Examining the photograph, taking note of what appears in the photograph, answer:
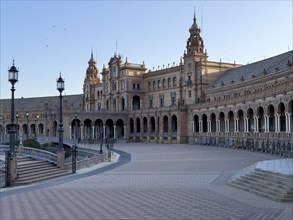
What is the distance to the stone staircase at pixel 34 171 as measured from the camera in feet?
81.1

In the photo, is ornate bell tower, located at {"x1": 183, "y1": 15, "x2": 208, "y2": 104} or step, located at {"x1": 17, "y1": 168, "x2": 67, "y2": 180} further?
ornate bell tower, located at {"x1": 183, "y1": 15, "x2": 208, "y2": 104}

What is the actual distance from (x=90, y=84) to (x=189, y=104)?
41.8 metres

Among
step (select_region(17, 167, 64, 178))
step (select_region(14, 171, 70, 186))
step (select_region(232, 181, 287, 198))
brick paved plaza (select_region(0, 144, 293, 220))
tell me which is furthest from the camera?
step (select_region(17, 167, 64, 178))

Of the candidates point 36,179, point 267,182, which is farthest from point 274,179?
point 36,179

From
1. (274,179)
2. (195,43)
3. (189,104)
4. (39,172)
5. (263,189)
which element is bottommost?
(263,189)

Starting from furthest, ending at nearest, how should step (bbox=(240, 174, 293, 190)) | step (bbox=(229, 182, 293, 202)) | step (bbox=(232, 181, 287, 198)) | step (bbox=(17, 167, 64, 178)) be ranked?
step (bbox=(17, 167, 64, 178)) < step (bbox=(240, 174, 293, 190)) < step (bbox=(232, 181, 287, 198)) < step (bbox=(229, 182, 293, 202))

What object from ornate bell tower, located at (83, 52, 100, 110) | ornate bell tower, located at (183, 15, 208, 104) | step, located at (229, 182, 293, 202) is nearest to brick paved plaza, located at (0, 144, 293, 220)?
step, located at (229, 182, 293, 202)

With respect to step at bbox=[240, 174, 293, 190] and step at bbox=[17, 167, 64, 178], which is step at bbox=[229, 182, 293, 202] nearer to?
step at bbox=[240, 174, 293, 190]

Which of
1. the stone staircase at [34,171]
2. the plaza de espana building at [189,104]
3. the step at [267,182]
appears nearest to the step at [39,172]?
the stone staircase at [34,171]

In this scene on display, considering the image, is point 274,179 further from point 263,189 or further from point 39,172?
point 39,172

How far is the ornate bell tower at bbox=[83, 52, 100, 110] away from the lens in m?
112

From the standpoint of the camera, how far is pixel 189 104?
79.4 meters

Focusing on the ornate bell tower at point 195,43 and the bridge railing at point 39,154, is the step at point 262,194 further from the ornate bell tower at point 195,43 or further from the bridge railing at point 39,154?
the ornate bell tower at point 195,43

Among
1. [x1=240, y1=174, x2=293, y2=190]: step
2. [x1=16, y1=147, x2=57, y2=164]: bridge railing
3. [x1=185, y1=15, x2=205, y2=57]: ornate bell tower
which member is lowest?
[x1=240, y1=174, x2=293, y2=190]: step
